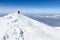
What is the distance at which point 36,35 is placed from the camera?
16.5 metres

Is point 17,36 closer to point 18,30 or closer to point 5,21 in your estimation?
point 18,30

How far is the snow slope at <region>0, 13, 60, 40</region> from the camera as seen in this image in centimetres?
1590

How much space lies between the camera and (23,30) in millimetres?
16438

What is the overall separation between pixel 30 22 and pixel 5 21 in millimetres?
2521

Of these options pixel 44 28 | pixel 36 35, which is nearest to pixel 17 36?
pixel 36 35

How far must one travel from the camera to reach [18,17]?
18.0m

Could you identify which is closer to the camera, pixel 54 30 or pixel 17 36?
pixel 17 36

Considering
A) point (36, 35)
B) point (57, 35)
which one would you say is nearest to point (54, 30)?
point (57, 35)

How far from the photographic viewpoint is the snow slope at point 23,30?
15.9m

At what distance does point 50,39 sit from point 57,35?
0.85m

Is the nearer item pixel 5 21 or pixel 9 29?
pixel 9 29

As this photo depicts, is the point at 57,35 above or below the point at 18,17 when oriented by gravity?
below

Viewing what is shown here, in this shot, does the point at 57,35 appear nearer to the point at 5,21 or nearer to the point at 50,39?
the point at 50,39

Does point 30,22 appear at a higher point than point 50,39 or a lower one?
higher
